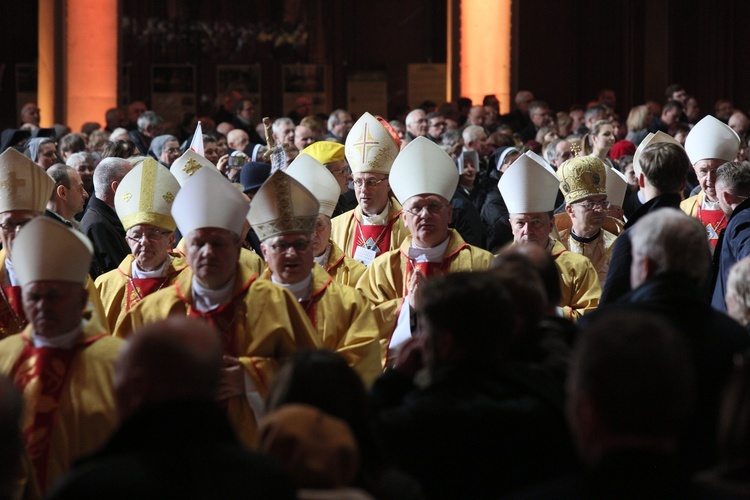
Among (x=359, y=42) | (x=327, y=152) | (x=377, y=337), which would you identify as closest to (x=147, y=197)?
(x=377, y=337)

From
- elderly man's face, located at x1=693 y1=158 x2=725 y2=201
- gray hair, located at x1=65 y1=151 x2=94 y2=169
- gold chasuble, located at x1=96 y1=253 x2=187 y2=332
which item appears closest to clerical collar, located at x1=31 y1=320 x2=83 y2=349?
gold chasuble, located at x1=96 y1=253 x2=187 y2=332

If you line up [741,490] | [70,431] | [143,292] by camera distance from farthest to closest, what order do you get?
1. [143,292]
2. [70,431]
3. [741,490]

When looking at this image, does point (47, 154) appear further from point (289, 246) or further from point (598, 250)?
point (289, 246)

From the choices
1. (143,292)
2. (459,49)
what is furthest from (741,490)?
(459,49)

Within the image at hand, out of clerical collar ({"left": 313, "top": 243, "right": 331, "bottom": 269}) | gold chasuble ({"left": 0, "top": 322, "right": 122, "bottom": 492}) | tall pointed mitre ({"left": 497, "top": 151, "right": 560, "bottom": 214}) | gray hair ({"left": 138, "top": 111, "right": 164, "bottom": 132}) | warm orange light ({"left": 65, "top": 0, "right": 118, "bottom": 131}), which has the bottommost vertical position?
gold chasuble ({"left": 0, "top": 322, "right": 122, "bottom": 492})

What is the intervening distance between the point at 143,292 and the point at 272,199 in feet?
2.97

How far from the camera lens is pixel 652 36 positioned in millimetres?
20125

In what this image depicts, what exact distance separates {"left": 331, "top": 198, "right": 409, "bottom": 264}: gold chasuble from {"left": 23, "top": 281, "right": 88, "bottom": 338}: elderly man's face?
129 inches

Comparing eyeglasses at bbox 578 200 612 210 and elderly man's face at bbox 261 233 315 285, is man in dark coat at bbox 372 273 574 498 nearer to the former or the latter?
elderly man's face at bbox 261 233 315 285

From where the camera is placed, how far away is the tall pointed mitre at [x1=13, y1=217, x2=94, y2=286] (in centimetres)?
418

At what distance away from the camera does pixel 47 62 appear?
1633cm

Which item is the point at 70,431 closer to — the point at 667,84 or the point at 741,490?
the point at 741,490

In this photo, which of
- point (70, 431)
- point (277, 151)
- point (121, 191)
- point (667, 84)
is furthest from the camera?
point (667, 84)

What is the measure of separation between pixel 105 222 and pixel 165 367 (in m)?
4.80
